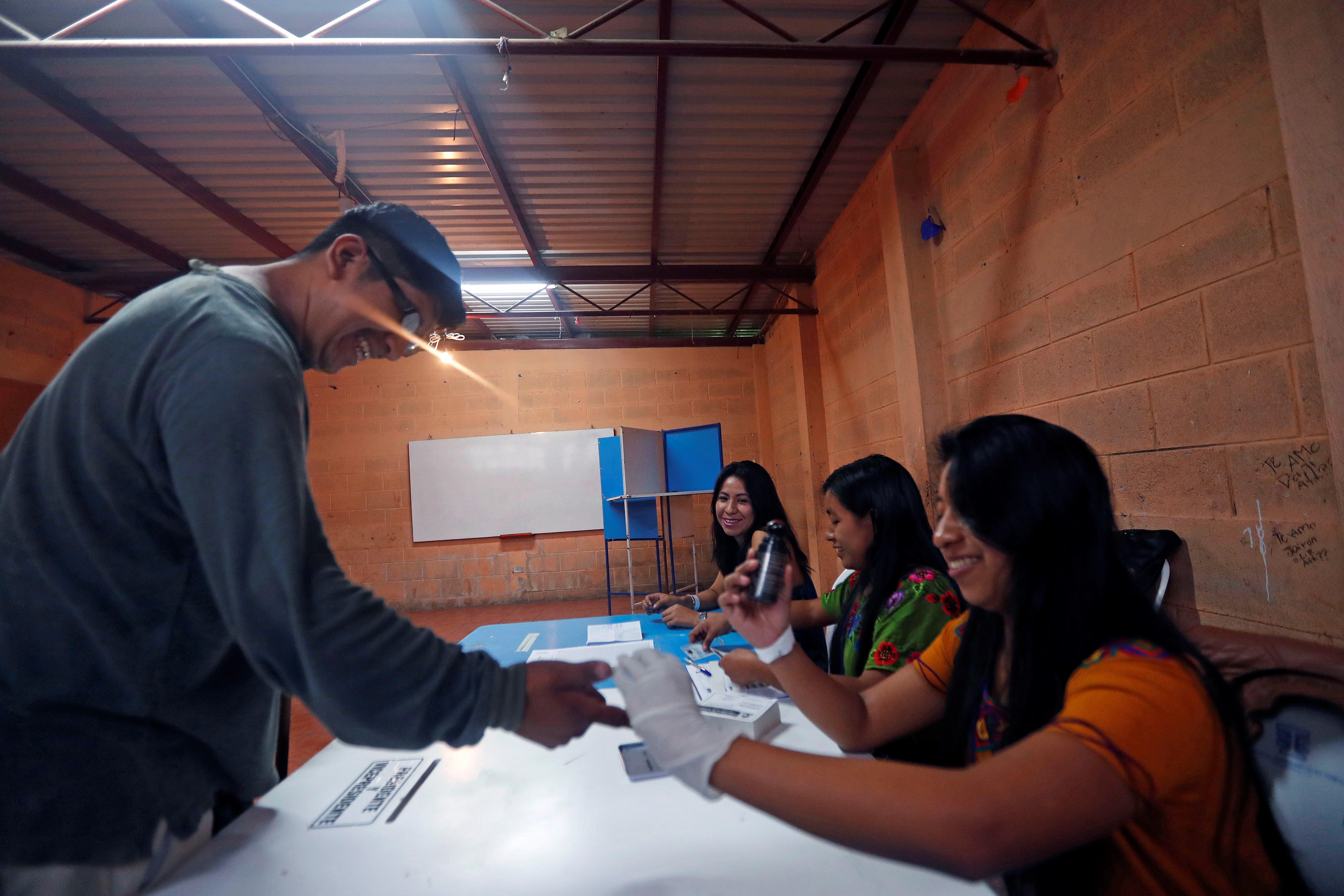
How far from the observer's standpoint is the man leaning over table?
0.59 meters

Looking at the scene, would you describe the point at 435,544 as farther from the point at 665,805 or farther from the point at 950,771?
the point at 950,771

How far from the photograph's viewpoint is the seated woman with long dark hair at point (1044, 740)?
575 millimetres

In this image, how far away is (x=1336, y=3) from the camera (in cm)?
131

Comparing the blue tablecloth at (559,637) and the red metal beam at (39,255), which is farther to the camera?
the red metal beam at (39,255)

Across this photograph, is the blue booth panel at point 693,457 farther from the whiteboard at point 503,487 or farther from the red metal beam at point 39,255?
the red metal beam at point 39,255

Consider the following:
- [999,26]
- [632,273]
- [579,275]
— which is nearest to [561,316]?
[579,275]

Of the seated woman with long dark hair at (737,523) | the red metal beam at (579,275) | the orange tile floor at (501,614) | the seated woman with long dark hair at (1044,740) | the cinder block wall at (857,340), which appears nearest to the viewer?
the seated woman with long dark hair at (1044,740)

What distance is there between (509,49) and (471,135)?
4.04 feet

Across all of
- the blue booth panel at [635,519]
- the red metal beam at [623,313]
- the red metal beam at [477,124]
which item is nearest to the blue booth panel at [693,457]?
the blue booth panel at [635,519]

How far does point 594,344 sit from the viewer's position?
22.3ft

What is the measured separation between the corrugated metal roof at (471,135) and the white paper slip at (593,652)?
8.94 ft

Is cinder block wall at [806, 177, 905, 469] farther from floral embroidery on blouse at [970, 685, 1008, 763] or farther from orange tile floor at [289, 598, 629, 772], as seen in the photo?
floral embroidery on blouse at [970, 685, 1008, 763]

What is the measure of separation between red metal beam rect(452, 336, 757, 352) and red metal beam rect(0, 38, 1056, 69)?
4269 mm

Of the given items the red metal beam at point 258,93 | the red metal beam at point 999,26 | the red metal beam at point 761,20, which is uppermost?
the red metal beam at point 258,93
